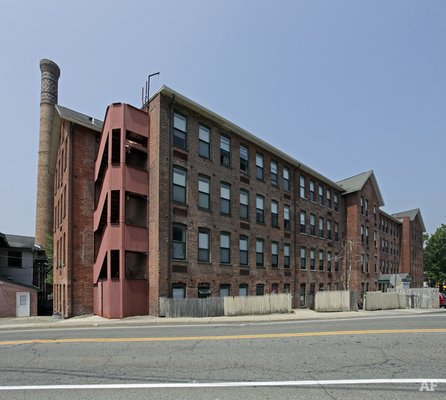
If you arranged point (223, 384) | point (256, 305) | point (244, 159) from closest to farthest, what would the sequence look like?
point (223, 384), point (256, 305), point (244, 159)

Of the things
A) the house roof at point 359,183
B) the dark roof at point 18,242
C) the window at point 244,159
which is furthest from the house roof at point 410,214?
the dark roof at point 18,242

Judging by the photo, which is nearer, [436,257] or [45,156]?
[45,156]

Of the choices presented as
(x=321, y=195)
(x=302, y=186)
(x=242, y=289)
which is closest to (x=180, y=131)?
(x=242, y=289)

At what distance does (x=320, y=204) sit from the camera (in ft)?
122

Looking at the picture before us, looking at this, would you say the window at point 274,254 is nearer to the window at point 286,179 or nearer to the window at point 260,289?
the window at point 260,289

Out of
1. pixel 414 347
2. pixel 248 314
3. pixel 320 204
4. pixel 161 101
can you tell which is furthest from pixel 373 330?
pixel 320 204

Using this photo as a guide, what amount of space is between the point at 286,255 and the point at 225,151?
10573 millimetres

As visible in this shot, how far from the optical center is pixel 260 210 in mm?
28219

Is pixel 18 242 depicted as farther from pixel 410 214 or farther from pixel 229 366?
pixel 410 214

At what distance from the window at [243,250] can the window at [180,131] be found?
778 cm

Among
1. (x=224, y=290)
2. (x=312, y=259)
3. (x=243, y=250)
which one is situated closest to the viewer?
(x=224, y=290)

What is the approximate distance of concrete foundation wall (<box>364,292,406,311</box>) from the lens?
26.5 meters

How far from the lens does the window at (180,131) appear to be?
21750mm

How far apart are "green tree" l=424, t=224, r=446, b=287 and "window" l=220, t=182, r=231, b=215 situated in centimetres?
7794
